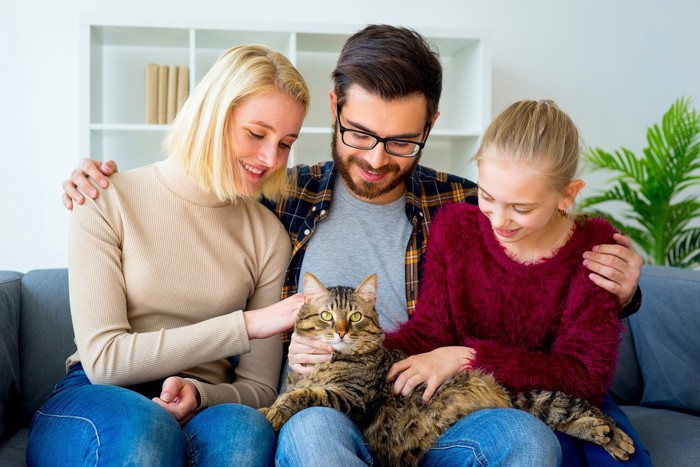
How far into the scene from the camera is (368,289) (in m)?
1.81

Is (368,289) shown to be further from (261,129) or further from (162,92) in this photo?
(162,92)

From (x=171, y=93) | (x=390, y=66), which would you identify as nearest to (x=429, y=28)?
(x=171, y=93)

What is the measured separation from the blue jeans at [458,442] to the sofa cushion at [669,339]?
3.71ft

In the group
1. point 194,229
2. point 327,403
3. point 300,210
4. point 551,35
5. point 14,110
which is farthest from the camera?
point 551,35

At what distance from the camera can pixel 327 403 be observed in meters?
1.58

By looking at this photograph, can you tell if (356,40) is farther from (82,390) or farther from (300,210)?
(82,390)

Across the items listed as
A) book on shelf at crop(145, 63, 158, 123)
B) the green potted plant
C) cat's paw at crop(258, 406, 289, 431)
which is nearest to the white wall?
book on shelf at crop(145, 63, 158, 123)

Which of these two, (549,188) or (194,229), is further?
(194,229)

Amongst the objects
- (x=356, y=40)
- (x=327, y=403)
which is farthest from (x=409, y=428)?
(x=356, y=40)

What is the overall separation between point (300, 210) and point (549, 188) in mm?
796

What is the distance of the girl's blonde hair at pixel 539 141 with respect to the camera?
1663mm

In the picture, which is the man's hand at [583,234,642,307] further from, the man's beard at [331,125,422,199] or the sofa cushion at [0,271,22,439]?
the sofa cushion at [0,271,22,439]

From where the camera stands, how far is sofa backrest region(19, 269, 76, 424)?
7.07 ft

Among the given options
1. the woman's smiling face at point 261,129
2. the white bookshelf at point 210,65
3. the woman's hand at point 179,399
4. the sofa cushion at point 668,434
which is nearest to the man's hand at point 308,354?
the woman's hand at point 179,399
